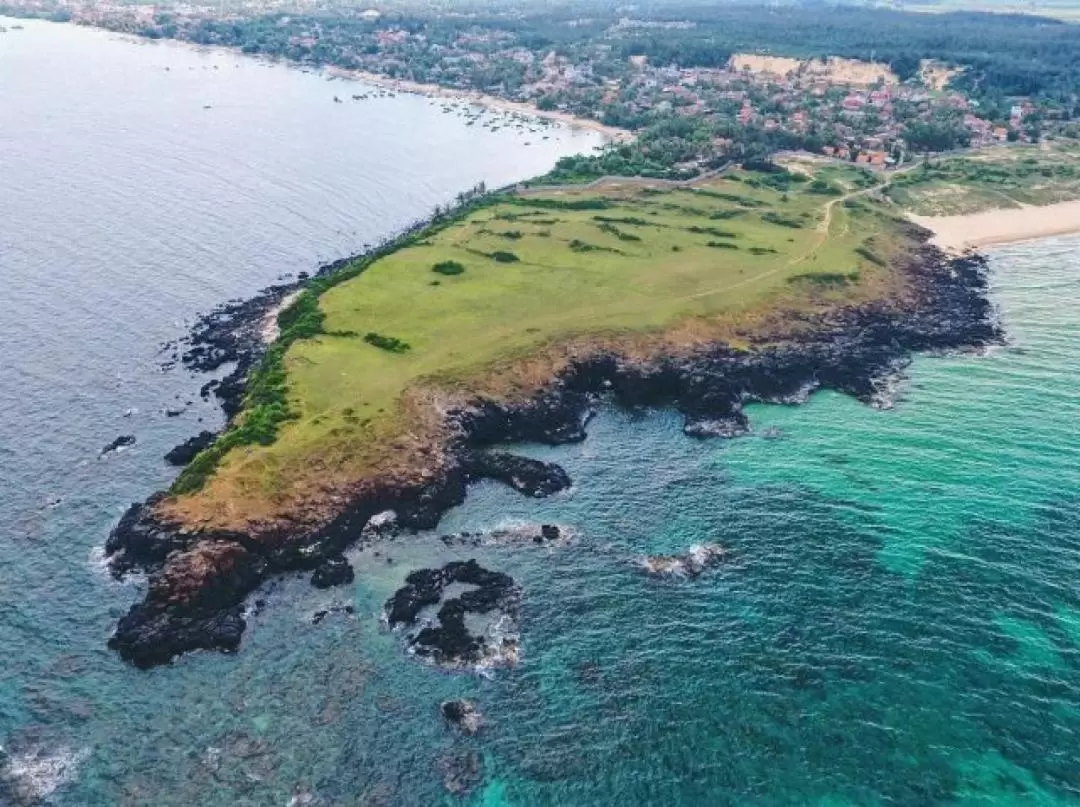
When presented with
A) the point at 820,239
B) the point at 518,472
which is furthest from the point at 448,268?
the point at 820,239

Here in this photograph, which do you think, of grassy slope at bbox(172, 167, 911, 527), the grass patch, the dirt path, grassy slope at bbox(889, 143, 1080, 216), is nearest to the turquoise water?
grassy slope at bbox(172, 167, 911, 527)

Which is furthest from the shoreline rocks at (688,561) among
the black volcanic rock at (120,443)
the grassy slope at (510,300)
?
the black volcanic rock at (120,443)

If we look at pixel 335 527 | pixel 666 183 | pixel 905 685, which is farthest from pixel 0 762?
pixel 666 183

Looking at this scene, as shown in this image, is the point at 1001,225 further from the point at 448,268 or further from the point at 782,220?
the point at 448,268

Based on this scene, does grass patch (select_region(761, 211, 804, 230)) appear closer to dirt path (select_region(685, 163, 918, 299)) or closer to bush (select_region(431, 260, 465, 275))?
dirt path (select_region(685, 163, 918, 299))

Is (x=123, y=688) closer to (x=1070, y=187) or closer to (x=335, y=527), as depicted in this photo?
(x=335, y=527)

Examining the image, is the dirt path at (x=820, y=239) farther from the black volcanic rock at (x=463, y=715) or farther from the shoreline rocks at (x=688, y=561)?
the black volcanic rock at (x=463, y=715)
